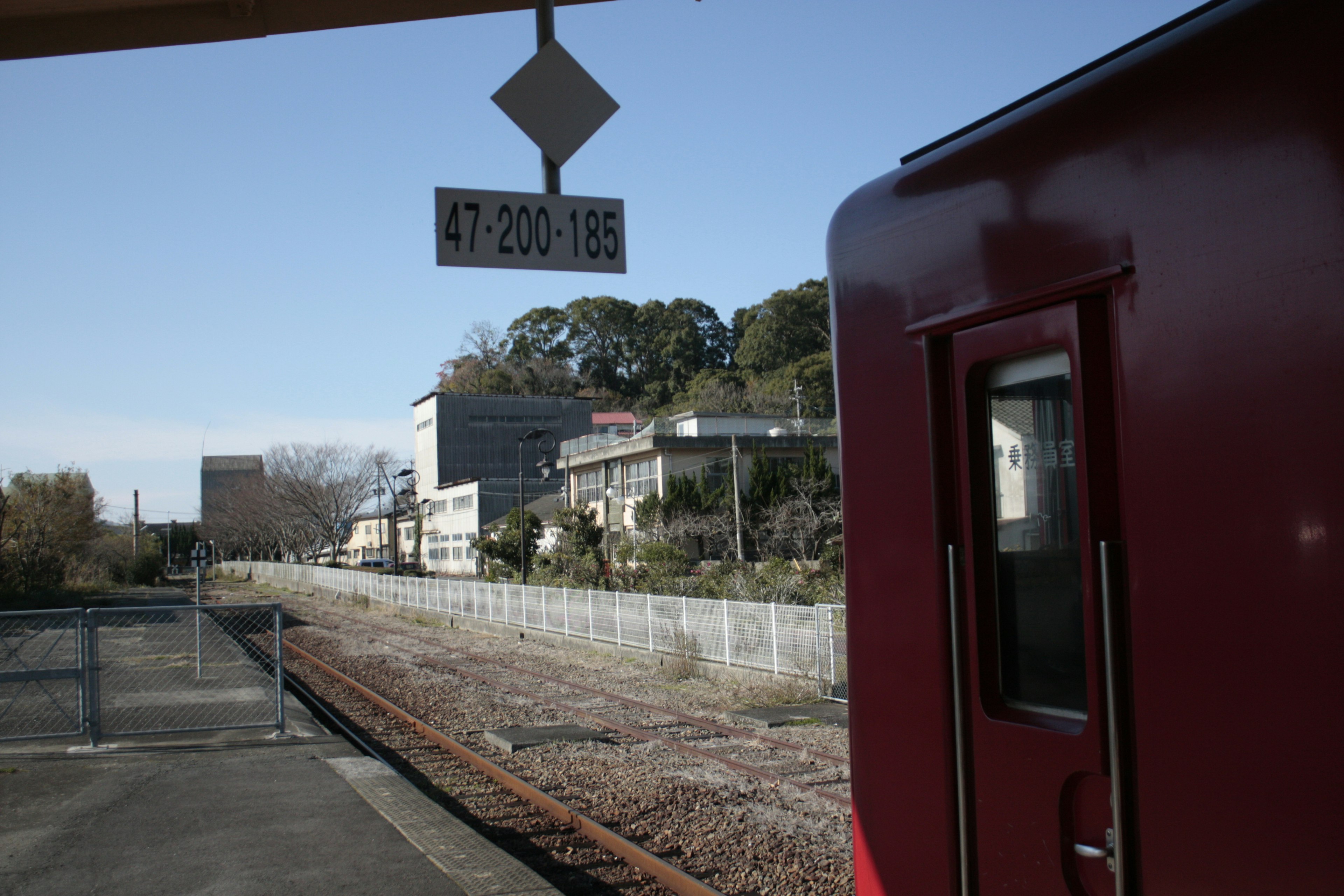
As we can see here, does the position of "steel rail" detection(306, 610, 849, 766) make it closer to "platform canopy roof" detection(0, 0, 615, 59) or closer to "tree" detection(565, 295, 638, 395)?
"platform canopy roof" detection(0, 0, 615, 59)

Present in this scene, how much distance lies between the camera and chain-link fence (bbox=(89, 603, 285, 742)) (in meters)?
10.5

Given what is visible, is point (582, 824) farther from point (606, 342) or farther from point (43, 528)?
point (606, 342)

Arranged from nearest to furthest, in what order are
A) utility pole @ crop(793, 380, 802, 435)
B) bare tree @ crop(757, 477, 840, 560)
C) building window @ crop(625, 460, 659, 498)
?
bare tree @ crop(757, 477, 840, 560) → building window @ crop(625, 460, 659, 498) → utility pole @ crop(793, 380, 802, 435)

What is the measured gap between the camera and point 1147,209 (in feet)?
7.22

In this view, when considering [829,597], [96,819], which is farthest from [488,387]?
[96,819]

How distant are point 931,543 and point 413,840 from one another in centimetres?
520

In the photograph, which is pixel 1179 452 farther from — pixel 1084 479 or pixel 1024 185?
pixel 1024 185

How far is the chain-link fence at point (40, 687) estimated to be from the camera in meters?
9.78

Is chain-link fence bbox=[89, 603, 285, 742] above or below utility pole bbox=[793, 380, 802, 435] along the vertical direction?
below

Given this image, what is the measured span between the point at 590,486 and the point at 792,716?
118 ft

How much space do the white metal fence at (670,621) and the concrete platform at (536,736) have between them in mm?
3460

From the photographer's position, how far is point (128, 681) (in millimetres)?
15430

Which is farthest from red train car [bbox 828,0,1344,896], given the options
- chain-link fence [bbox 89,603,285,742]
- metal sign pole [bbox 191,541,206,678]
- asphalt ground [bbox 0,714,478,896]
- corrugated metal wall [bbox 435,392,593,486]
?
corrugated metal wall [bbox 435,392,593,486]

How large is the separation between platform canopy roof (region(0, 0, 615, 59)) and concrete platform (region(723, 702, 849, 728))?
8.24 metres
